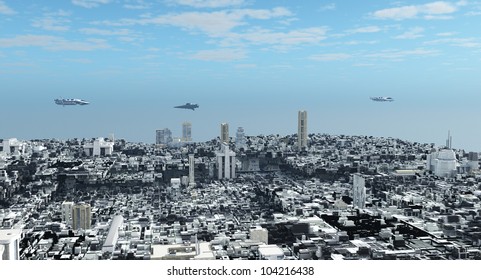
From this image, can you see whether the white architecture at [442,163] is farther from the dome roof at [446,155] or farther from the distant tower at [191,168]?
the distant tower at [191,168]

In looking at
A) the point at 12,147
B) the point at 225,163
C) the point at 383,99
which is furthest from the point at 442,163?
the point at 12,147

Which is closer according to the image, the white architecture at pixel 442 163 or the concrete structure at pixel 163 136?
the concrete structure at pixel 163 136

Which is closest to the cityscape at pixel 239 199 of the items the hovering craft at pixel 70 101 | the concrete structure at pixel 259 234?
the concrete structure at pixel 259 234

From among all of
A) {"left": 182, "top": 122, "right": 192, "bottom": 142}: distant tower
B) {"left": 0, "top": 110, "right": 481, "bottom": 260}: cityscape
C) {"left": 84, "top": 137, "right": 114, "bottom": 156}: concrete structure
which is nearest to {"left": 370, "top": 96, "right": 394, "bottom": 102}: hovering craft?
{"left": 0, "top": 110, "right": 481, "bottom": 260}: cityscape

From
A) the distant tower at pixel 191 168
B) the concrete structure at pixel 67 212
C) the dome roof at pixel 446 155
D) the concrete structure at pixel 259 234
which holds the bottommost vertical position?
the concrete structure at pixel 259 234

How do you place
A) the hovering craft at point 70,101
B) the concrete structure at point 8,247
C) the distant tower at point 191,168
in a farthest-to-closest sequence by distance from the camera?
the distant tower at point 191,168 < the hovering craft at point 70,101 < the concrete structure at point 8,247

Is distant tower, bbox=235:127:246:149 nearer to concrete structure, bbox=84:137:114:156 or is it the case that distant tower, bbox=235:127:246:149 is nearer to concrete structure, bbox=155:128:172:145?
concrete structure, bbox=155:128:172:145

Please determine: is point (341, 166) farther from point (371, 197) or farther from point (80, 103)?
point (80, 103)

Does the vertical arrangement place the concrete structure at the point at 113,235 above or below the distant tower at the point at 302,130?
below
